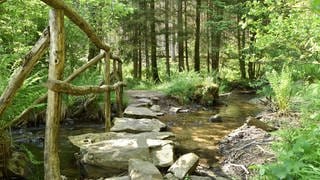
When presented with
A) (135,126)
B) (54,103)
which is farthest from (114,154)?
(135,126)

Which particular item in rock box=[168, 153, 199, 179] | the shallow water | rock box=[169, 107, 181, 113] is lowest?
the shallow water

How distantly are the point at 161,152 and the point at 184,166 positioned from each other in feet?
1.56

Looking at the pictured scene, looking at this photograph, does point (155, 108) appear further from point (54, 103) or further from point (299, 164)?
point (299, 164)

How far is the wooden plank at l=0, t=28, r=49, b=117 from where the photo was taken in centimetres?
329

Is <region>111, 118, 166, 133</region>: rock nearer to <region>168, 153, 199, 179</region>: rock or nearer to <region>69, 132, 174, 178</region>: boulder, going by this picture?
<region>69, 132, 174, 178</region>: boulder

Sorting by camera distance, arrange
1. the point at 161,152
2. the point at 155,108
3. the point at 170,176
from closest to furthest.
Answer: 1. the point at 170,176
2. the point at 161,152
3. the point at 155,108

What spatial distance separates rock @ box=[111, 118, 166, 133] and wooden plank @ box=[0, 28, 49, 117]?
2.75 meters

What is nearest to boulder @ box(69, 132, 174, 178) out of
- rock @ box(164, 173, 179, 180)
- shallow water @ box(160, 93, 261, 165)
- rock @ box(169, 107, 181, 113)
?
rock @ box(164, 173, 179, 180)

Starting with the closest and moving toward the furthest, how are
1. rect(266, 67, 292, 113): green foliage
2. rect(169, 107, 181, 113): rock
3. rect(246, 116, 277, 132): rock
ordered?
rect(246, 116, 277, 132): rock → rect(266, 67, 292, 113): green foliage → rect(169, 107, 181, 113): rock

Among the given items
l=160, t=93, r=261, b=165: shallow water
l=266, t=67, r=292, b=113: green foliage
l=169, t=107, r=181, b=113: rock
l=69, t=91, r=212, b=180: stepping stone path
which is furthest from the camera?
l=169, t=107, r=181, b=113: rock

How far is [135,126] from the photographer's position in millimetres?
6277

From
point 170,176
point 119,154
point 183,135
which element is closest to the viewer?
point 170,176

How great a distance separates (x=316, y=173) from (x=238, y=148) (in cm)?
318

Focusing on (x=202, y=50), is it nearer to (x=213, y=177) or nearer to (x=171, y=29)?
(x=171, y=29)
